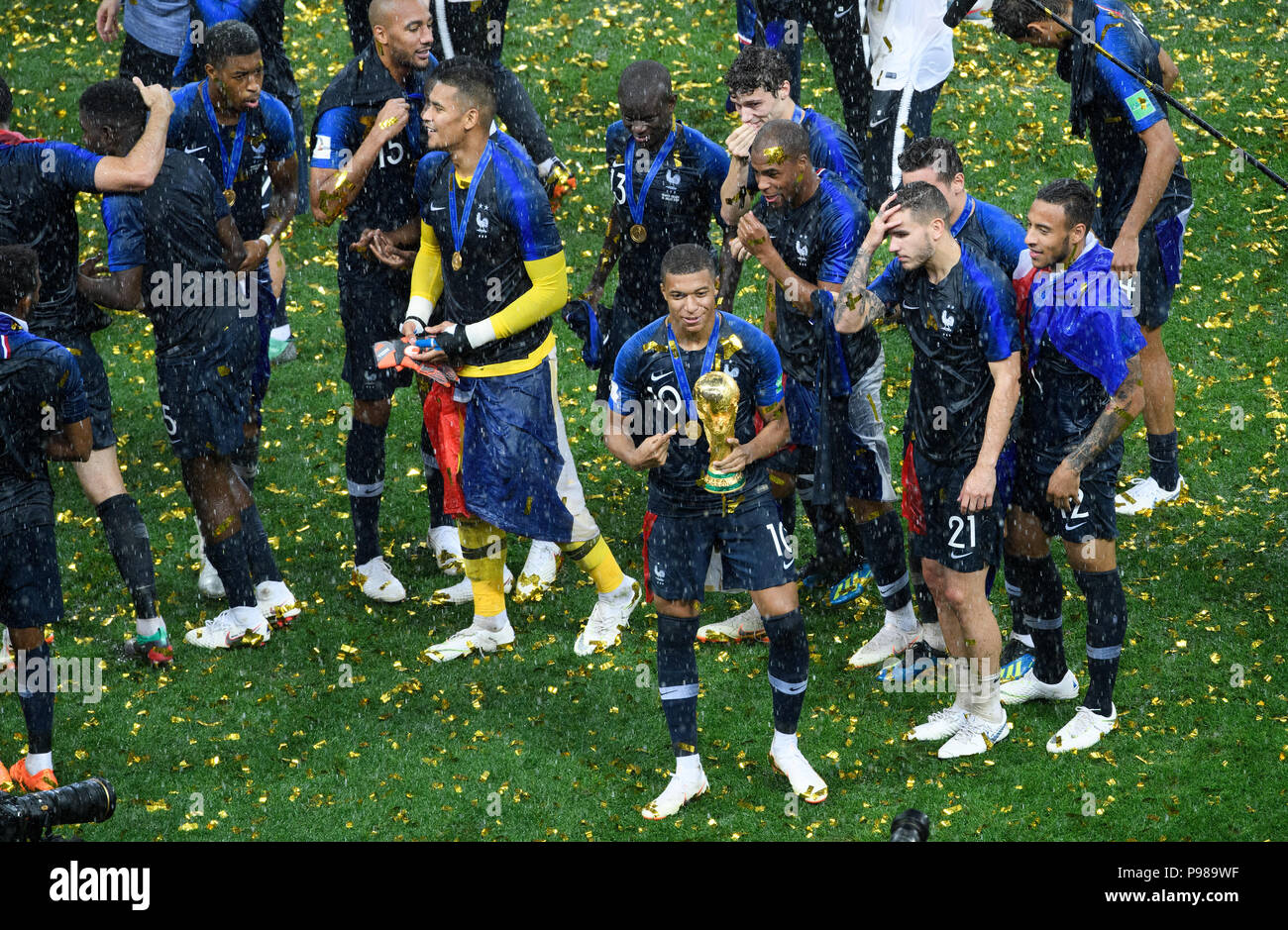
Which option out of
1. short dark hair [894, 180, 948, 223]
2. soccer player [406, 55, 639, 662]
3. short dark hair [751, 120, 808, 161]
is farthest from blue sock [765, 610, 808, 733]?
short dark hair [751, 120, 808, 161]

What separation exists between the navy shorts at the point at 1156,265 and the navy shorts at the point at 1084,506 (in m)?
2.49

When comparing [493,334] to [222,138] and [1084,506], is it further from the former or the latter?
[1084,506]

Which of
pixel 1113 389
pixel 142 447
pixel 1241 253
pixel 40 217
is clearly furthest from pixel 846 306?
pixel 1241 253

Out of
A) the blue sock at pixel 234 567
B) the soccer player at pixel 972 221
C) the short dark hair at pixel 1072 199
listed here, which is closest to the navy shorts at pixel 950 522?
the soccer player at pixel 972 221

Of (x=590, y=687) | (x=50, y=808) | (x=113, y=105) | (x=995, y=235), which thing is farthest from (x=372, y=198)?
(x=50, y=808)

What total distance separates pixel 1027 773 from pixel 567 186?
159 inches

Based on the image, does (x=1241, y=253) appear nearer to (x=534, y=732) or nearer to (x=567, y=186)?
(x=567, y=186)

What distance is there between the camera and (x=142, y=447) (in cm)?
1030

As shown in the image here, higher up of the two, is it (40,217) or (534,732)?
(40,217)

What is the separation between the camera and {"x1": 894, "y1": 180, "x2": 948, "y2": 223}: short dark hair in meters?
6.39

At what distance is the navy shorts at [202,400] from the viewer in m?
7.89

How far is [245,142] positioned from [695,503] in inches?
138

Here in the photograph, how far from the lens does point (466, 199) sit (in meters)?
7.47

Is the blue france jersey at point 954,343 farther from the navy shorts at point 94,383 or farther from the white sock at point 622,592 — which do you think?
the navy shorts at point 94,383
